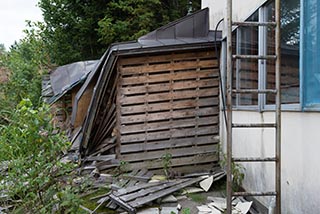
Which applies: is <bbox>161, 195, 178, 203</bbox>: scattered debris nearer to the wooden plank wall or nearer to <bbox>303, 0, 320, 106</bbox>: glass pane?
the wooden plank wall

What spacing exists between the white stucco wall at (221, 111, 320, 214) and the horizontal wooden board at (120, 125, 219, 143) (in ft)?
5.69

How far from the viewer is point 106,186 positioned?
15.1 ft

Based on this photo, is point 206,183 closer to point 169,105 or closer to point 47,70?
point 169,105

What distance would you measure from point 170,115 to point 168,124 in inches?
6.5

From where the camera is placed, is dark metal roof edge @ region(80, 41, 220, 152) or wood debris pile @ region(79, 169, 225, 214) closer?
wood debris pile @ region(79, 169, 225, 214)

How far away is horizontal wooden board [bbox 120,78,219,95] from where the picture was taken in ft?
17.1

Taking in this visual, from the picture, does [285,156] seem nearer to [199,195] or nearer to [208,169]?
[199,195]

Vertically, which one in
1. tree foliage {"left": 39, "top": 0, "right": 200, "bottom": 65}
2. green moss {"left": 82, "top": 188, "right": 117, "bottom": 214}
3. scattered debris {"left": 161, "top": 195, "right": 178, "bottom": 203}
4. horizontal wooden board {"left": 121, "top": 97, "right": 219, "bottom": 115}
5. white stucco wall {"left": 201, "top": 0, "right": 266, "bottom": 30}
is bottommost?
green moss {"left": 82, "top": 188, "right": 117, "bottom": 214}

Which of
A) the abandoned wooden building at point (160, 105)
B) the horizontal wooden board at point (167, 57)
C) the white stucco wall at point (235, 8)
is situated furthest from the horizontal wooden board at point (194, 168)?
the white stucco wall at point (235, 8)

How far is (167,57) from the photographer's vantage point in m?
5.29

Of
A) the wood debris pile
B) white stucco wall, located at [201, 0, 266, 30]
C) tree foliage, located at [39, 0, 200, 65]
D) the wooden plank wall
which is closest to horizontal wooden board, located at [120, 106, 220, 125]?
the wooden plank wall

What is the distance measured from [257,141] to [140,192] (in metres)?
1.73

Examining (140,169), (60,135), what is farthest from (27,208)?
(140,169)

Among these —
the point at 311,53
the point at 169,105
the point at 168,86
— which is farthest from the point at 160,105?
the point at 311,53
